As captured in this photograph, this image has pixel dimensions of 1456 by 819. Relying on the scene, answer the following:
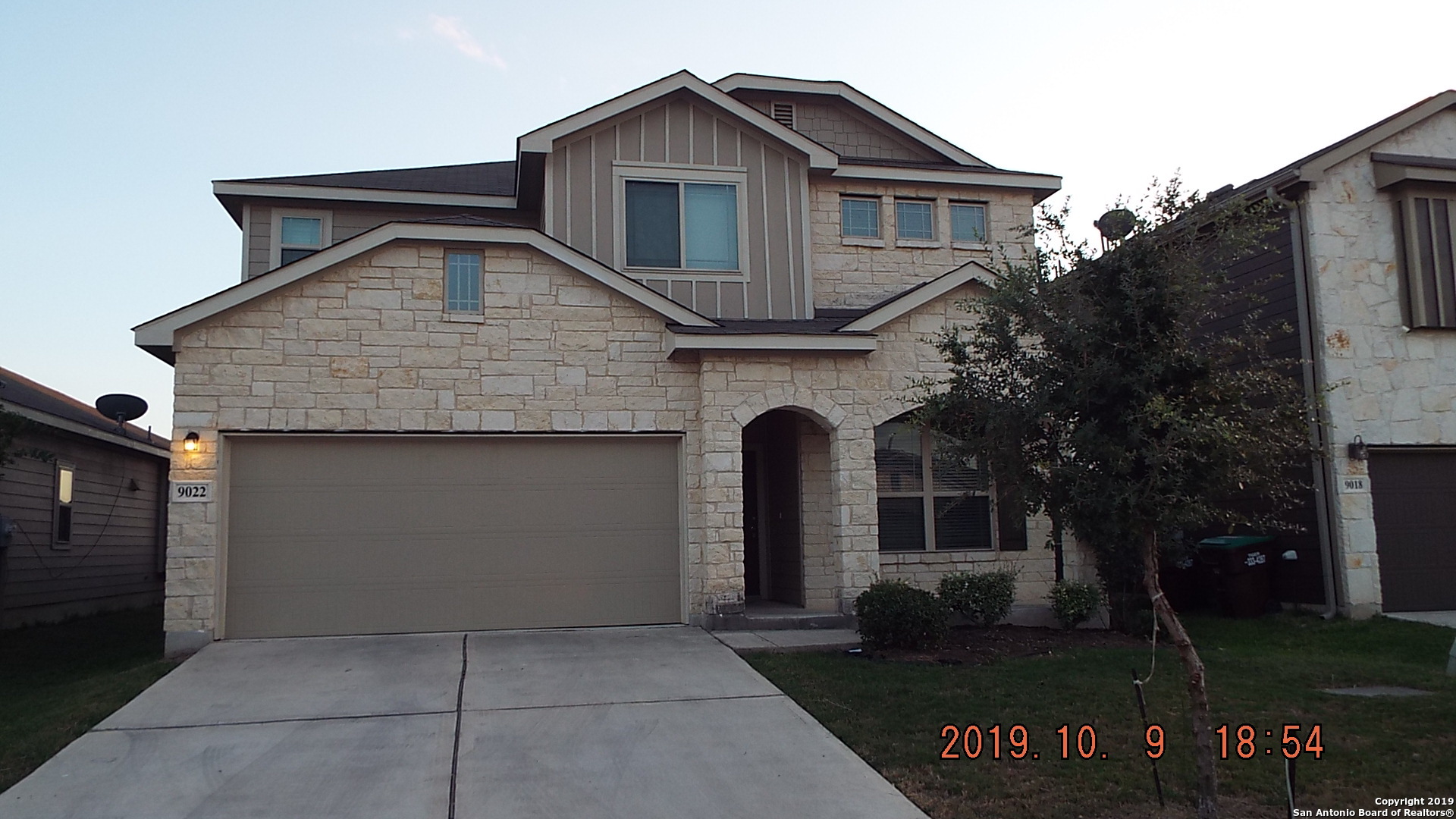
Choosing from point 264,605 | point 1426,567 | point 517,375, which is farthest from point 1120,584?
point 264,605

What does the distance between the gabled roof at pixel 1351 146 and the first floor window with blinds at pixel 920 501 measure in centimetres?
508

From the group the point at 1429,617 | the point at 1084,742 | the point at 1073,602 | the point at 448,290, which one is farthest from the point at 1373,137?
the point at 448,290

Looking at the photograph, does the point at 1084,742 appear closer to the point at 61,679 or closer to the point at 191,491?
the point at 191,491

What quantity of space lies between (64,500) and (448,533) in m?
8.62

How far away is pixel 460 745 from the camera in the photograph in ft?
23.4

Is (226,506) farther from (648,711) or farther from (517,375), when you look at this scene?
(648,711)

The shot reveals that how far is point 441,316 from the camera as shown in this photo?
1149cm

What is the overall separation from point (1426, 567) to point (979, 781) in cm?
990

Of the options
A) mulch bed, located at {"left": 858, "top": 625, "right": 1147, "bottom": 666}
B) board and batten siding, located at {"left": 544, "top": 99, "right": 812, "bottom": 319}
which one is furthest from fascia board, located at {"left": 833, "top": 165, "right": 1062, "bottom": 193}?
mulch bed, located at {"left": 858, "top": 625, "right": 1147, "bottom": 666}

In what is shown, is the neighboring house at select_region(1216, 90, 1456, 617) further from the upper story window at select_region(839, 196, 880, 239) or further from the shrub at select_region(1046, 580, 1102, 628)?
the upper story window at select_region(839, 196, 880, 239)

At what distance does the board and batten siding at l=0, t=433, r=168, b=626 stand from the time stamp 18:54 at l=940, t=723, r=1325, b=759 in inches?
449

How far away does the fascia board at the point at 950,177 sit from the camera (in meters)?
14.7

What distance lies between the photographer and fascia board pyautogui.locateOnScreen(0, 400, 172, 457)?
1353 centimetres

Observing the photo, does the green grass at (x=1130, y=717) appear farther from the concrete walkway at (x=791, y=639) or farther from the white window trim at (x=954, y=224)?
the white window trim at (x=954, y=224)
